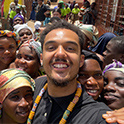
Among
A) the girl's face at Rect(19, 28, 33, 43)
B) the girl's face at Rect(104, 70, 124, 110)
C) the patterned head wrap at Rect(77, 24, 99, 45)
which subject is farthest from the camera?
the girl's face at Rect(19, 28, 33, 43)

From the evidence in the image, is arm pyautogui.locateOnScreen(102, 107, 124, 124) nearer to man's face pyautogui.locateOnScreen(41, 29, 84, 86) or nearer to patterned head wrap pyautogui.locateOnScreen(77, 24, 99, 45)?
man's face pyautogui.locateOnScreen(41, 29, 84, 86)

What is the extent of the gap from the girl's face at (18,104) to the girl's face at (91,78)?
2.55 feet

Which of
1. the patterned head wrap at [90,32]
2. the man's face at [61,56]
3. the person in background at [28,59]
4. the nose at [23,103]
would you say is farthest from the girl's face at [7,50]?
the patterned head wrap at [90,32]

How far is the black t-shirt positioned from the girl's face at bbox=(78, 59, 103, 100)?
0.35 metres

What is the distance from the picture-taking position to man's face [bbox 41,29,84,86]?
1492 mm

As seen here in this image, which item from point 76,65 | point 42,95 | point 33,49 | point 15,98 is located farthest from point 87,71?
point 33,49

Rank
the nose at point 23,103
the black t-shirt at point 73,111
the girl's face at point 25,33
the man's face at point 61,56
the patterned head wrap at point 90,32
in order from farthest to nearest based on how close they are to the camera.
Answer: the girl's face at point 25,33
the patterned head wrap at point 90,32
the nose at point 23,103
the man's face at point 61,56
the black t-shirt at point 73,111

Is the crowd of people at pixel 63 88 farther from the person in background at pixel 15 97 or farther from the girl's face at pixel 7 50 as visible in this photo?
the girl's face at pixel 7 50

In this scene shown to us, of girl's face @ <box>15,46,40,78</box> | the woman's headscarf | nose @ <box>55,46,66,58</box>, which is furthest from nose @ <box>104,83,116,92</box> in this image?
the woman's headscarf

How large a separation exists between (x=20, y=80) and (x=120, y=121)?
49.2 inches

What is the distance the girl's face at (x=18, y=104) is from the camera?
68.4 inches

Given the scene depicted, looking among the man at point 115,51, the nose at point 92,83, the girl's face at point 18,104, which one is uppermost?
the man at point 115,51

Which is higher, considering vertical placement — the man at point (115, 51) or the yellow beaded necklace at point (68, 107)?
the man at point (115, 51)

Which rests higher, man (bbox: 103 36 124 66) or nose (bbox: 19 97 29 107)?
man (bbox: 103 36 124 66)
